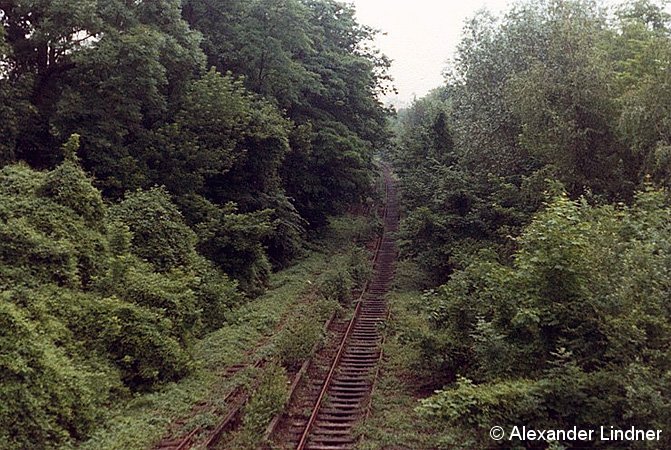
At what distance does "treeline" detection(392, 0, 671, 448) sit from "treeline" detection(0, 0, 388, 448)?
247 inches

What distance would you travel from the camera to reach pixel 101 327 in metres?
12.2

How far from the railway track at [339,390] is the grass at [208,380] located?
1.44 m

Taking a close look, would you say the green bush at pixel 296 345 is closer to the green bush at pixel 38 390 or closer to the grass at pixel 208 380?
the grass at pixel 208 380

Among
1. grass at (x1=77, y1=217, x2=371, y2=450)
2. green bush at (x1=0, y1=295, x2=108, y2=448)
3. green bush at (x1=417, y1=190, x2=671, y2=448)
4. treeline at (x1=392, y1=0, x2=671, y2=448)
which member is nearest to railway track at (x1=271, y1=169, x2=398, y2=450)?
grass at (x1=77, y1=217, x2=371, y2=450)

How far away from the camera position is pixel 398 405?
1145cm

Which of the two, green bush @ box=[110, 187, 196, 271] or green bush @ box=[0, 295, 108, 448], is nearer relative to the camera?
green bush @ box=[0, 295, 108, 448]

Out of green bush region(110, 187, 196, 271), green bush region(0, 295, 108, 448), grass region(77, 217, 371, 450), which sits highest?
green bush region(110, 187, 196, 271)

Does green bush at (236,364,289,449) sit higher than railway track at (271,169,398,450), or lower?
higher

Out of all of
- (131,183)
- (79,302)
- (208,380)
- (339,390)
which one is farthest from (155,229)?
(339,390)

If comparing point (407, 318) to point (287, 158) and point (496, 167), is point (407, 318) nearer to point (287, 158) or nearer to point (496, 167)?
point (496, 167)

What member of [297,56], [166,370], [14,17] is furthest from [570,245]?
[297,56]

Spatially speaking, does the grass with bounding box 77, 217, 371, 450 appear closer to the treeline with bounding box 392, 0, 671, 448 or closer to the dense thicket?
the dense thicket

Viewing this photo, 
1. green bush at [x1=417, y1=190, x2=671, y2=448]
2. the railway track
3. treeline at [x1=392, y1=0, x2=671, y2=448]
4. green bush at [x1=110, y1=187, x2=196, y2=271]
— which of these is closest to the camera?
green bush at [x1=417, y1=190, x2=671, y2=448]

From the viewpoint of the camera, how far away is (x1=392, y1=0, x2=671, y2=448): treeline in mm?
8086
